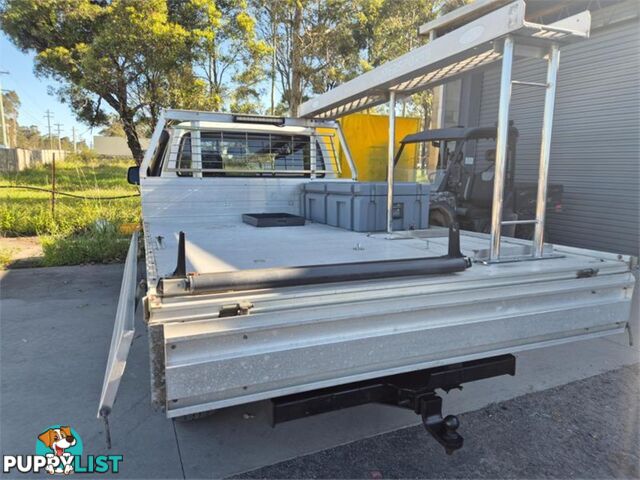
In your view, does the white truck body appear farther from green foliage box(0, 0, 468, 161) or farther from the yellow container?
green foliage box(0, 0, 468, 161)

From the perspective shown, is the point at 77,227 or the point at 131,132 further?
the point at 131,132

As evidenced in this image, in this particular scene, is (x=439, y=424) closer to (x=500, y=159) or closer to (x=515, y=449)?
(x=515, y=449)

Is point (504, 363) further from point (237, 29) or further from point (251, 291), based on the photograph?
point (237, 29)

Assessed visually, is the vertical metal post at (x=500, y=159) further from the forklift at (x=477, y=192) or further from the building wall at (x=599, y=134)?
the building wall at (x=599, y=134)

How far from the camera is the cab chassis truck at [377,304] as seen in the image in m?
1.61

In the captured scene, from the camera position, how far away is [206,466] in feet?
7.80

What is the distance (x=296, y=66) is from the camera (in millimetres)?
17328

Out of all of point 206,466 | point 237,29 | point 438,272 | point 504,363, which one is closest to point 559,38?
point 438,272

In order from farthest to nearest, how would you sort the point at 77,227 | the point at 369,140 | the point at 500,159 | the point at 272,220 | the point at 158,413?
1. the point at 369,140
2. the point at 77,227
3. the point at 272,220
4. the point at 158,413
5. the point at 500,159

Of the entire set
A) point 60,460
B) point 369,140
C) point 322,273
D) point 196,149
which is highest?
point 369,140

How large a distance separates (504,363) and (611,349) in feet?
8.13

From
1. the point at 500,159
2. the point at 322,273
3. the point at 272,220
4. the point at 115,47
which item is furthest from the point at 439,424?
the point at 115,47

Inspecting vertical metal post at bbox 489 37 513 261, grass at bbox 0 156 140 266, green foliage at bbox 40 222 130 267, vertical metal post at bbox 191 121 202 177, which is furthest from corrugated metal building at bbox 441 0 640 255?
grass at bbox 0 156 140 266

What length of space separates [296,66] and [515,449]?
1692 cm
